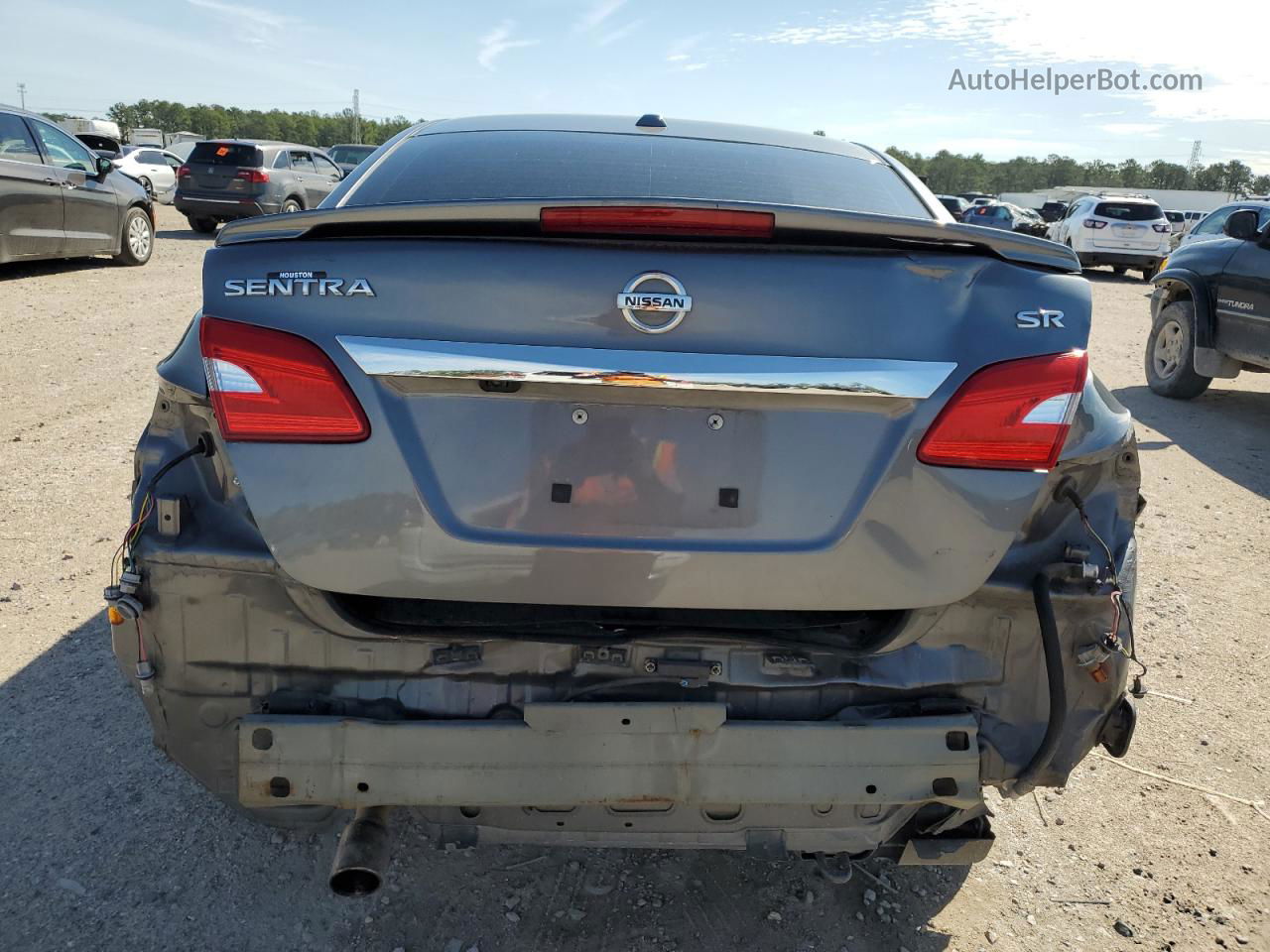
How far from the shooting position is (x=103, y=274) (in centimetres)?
1206

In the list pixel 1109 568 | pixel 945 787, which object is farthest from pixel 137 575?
pixel 1109 568

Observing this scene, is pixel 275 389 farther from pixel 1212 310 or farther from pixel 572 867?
pixel 1212 310

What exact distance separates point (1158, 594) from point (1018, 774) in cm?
308

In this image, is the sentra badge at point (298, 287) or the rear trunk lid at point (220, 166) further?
the rear trunk lid at point (220, 166)

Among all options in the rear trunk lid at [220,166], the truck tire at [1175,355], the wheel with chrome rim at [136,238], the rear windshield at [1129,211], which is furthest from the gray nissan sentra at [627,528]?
the rear windshield at [1129,211]

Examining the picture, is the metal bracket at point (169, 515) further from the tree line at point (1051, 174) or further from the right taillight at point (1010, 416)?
the tree line at point (1051, 174)

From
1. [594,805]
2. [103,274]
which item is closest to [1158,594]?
[594,805]

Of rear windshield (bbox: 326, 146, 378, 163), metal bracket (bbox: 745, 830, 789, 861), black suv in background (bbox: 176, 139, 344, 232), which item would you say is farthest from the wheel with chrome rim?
rear windshield (bbox: 326, 146, 378, 163)

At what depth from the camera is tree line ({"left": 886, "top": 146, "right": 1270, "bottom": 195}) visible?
84.7 meters

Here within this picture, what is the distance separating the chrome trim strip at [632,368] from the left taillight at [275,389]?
0.27 feet

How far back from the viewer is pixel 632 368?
5.84ft

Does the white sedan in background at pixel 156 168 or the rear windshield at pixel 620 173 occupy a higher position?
the white sedan in background at pixel 156 168

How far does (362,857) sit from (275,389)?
3.27 ft

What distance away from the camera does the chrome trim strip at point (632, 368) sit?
1.78 meters
